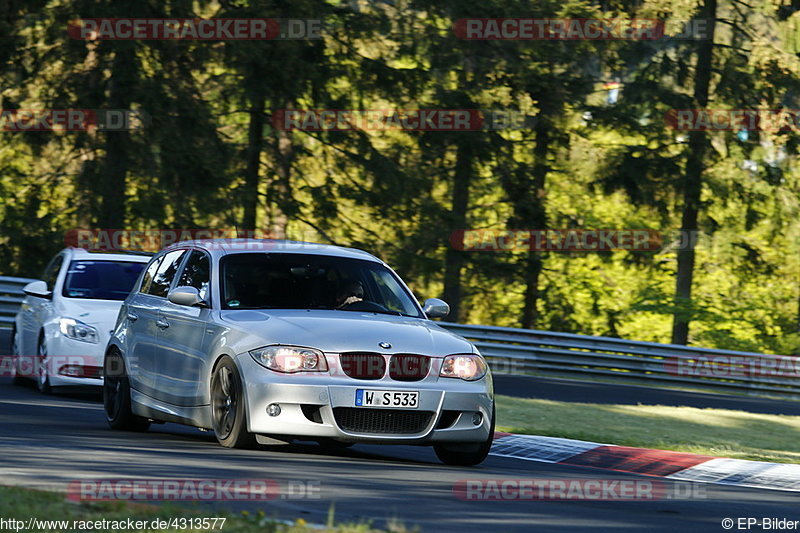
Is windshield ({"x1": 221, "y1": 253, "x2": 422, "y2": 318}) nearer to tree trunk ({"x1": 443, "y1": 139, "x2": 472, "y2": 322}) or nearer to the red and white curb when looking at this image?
the red and white curb

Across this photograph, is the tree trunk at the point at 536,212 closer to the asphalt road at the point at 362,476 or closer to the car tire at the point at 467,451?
the asphalt road at the point at 362,476

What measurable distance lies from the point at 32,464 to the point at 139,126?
2249cm

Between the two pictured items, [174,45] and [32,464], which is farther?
[174,45]

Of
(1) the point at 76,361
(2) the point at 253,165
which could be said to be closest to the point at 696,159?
(2) the point at 253,165

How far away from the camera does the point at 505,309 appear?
42062 mm

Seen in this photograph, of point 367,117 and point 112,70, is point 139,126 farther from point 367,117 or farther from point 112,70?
point 367,117

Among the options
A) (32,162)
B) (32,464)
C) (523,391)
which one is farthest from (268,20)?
(32,464)

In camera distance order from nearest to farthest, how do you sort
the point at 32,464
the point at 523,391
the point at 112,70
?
the point at 32,464
the point at 523,391
the point at 112,70

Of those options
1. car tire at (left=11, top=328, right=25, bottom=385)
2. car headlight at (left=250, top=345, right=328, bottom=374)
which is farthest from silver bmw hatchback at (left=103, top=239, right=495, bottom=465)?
car tire at (left=11, top=328, right=25, bottom=385)

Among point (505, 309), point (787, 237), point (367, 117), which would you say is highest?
point (367, 117)

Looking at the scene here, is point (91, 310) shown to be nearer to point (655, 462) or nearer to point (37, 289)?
point (37, 289)

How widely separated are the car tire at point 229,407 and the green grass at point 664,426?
15.6ft

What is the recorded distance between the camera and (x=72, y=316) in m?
15.1

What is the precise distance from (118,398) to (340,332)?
2.88m
